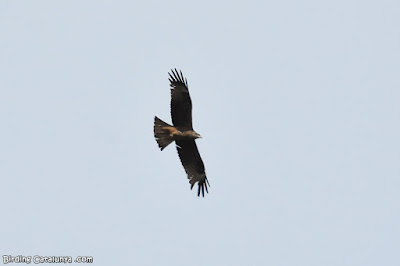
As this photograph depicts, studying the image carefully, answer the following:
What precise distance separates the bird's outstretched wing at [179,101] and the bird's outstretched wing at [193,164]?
895 millimetres

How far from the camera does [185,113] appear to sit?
19.5 m

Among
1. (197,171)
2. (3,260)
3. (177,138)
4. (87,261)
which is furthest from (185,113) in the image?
(3,260)

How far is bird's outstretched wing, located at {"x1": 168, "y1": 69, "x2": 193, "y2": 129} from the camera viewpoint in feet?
63.6

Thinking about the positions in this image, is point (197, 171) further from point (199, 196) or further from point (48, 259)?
point (48, 259)

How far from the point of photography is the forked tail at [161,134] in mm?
19328

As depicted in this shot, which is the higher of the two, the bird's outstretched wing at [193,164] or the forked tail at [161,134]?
the forked tail at [161,134]

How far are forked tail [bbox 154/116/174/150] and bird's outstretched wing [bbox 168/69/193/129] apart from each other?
15.9 inches

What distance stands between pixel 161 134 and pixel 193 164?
1.67 metres

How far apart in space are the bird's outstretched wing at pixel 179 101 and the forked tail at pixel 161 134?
0.40 m

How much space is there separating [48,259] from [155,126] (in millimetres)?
4544

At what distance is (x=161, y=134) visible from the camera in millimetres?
19359

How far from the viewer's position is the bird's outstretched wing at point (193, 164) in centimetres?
2025

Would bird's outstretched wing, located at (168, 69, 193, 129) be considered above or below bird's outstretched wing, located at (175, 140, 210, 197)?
above

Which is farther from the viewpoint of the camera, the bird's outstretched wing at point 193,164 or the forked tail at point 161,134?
the bird's outstretched wing at point 193,164
